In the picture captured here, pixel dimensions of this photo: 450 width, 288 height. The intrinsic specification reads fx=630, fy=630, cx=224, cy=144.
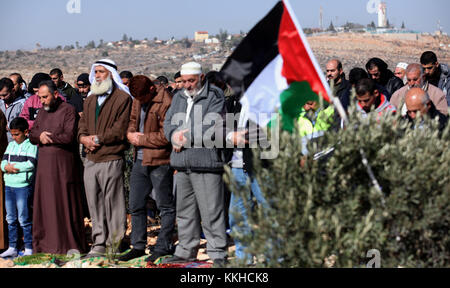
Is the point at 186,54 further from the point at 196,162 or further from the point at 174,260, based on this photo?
the point at 196,162

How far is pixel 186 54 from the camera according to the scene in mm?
65500

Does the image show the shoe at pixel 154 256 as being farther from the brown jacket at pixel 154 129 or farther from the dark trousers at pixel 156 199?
the brown jacket at pixel 154 129

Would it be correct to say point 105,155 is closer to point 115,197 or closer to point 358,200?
point 115,197

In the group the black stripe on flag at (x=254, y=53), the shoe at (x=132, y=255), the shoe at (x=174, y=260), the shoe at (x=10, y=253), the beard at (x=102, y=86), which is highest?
the black stripe on flag at (x=254, y=53)

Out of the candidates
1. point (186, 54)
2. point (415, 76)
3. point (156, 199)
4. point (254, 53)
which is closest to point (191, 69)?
point (156, 199)

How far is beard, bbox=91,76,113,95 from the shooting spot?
767cm

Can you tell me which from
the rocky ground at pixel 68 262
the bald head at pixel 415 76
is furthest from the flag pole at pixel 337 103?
the bald head at pixel 415 76

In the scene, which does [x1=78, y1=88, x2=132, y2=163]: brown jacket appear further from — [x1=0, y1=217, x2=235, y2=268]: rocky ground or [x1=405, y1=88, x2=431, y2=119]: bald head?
[x1=405, y1=88, x2=431, y2=119]: bald head

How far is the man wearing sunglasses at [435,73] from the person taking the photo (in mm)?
8859

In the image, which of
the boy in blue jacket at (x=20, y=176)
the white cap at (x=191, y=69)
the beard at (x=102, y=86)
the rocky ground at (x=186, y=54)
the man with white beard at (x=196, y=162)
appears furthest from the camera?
the rocky ground at (x=186, y=54)

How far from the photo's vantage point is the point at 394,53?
55.9m

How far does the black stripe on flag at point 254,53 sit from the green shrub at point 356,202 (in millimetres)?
872

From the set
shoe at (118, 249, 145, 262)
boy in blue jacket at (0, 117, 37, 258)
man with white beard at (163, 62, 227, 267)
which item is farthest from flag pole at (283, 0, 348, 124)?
boy in blue jacket at (0, 117, 37, 258)

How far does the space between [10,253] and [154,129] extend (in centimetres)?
259
